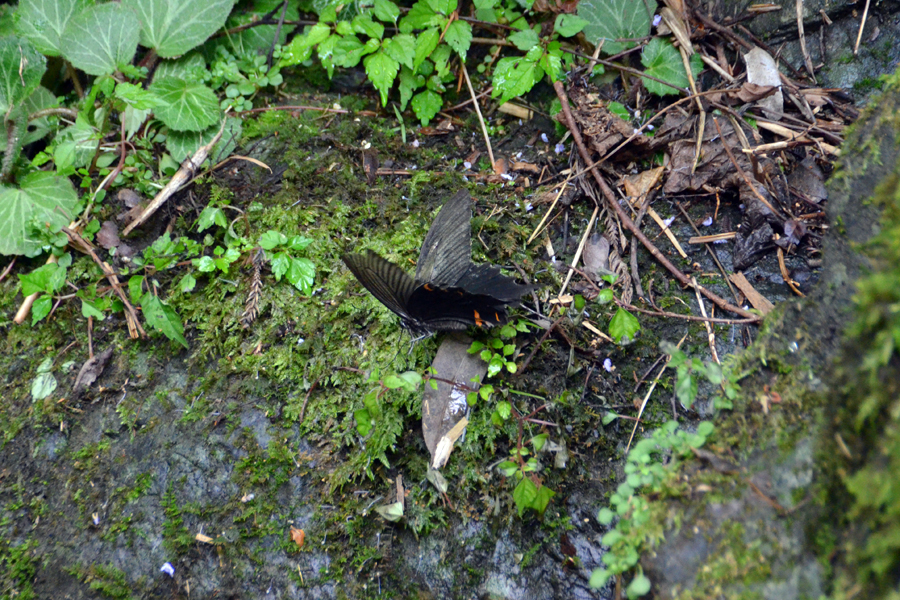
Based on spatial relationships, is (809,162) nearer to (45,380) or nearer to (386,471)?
(386,471)

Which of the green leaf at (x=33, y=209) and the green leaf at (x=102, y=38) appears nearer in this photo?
the green leaf at (x=33, y=209)

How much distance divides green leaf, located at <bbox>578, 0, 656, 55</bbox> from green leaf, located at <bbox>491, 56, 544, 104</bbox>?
1.43 ft

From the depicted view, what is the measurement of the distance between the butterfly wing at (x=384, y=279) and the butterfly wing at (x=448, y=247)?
165mm

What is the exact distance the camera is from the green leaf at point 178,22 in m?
3.35

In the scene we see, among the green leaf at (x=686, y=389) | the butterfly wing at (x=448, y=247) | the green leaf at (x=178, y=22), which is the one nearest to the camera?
the green leaf at (x=686, y=389)

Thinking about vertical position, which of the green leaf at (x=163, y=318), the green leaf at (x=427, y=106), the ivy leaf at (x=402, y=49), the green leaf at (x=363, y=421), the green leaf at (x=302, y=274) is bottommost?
the green leaf at (x=163, y=318)

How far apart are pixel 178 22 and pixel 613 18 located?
280cm

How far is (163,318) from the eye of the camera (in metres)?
2.71

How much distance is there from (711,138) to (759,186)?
367 millimetres

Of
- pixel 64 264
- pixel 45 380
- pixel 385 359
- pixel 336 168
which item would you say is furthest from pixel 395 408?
pixel 64 264

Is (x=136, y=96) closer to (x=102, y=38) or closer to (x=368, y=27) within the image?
(x=102, y=38)

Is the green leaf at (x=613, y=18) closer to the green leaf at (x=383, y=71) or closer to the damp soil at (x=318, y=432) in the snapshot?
the damp soil at (x=318, y=432)

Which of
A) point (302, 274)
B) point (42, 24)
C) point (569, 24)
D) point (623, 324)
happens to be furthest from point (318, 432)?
point (42, 24)

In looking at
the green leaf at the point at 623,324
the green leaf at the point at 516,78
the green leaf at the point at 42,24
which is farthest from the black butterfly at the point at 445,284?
the green leaf at the point at 42,24
